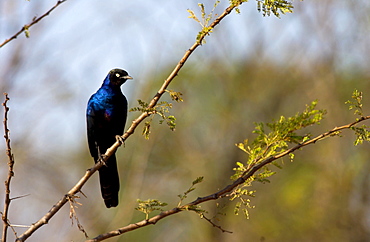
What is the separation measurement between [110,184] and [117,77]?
1253mm

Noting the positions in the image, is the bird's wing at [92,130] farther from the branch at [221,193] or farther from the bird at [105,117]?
the branch at [221,193]

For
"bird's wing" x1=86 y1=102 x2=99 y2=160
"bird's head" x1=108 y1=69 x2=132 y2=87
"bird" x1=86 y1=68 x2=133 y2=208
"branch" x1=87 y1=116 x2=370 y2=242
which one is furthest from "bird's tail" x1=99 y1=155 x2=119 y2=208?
"branch" x1=87 y1=116 x2=370 y2=242

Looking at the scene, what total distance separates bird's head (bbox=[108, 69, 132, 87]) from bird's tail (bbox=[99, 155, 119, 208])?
97 centimetres

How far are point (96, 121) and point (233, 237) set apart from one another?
34.7ft

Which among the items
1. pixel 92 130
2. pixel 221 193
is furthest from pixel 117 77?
pixel 221 193

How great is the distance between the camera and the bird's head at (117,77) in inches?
218

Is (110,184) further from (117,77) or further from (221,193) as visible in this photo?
(221,193)

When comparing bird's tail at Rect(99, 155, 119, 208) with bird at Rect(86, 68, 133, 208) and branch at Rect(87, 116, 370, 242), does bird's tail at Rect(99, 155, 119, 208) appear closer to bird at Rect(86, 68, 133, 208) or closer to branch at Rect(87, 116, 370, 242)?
bird at Rect(86, 68, 133, 208)

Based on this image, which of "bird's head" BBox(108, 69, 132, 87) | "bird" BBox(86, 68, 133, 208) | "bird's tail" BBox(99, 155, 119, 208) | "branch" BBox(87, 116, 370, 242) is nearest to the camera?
"branch" BBox(87, 116, 370, 242)

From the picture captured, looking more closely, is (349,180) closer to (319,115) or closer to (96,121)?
(96,121)

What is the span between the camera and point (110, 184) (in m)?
4.70

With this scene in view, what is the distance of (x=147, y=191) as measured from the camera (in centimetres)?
1291

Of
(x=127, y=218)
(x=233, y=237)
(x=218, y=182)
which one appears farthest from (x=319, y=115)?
(x=233, y=237)

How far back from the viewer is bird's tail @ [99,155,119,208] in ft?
15.1
